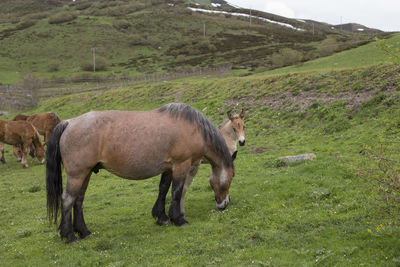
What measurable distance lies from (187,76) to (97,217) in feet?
181

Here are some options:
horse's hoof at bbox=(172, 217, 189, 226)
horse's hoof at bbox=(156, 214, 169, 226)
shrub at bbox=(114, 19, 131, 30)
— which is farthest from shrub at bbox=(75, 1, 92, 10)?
horse's hoof at bbox=(172, 217, 189, 226)

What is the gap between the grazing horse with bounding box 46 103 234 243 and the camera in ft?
24.9

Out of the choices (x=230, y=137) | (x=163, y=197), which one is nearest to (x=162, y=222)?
(x=163, y=197)

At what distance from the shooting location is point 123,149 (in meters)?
7.78

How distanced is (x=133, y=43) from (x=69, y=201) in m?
116

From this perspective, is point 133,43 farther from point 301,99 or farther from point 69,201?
point 69,201

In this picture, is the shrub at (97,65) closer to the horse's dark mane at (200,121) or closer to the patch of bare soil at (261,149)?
the patch of bare soil at (261,149)

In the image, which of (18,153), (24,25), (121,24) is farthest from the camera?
(121,24)

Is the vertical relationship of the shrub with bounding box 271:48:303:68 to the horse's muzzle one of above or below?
above

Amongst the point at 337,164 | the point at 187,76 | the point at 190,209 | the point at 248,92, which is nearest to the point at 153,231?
the point at 190,209

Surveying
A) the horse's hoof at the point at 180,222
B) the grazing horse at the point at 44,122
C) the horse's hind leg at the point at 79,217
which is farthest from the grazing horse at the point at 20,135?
the horse's hoof at the point at 180,222

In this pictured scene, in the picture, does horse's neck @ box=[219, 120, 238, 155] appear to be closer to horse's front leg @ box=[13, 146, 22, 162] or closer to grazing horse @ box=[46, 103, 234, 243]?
grazing horse @ box=[46, 103, 234, 243]

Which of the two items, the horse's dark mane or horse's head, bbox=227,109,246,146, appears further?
horse's head, bbox=227,109,246,146

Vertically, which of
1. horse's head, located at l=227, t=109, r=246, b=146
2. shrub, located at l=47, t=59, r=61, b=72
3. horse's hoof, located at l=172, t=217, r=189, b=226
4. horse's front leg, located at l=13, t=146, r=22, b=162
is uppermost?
horse's head, located at l=227, t=109, r=246, b=146
